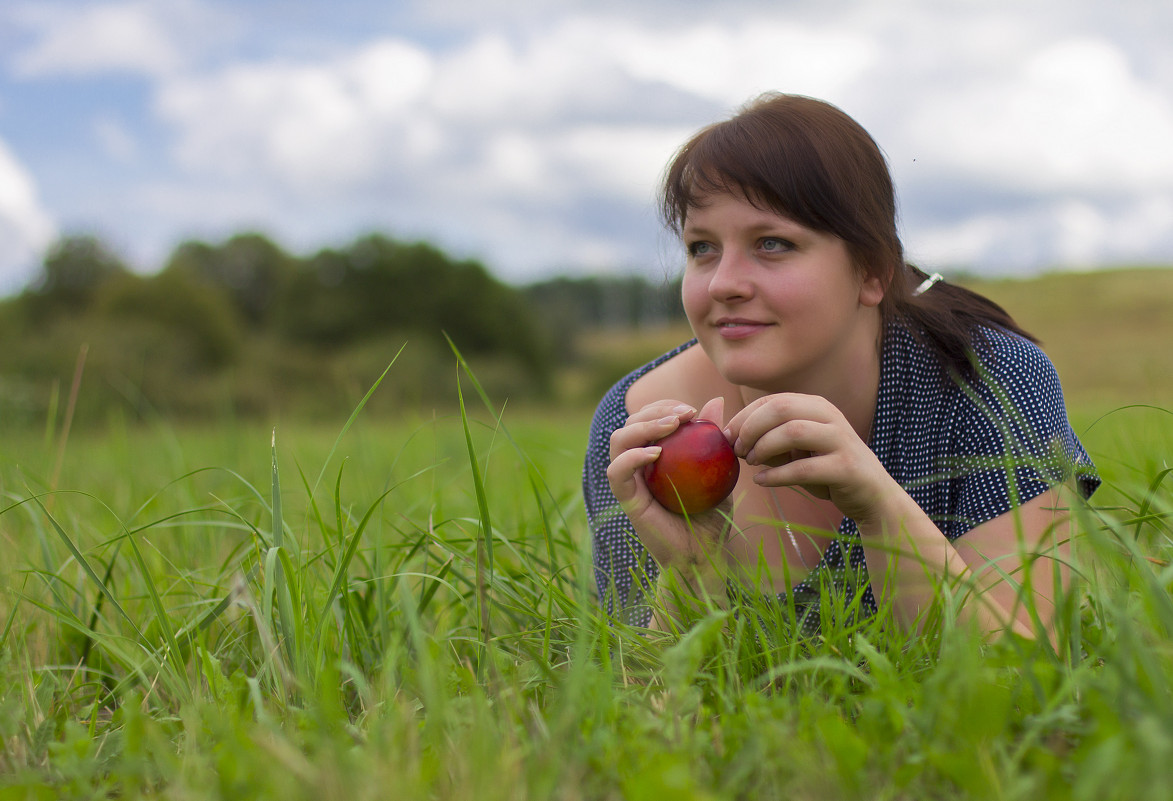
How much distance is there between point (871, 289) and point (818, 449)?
72 centimetres

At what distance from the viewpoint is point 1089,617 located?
5.70 ft

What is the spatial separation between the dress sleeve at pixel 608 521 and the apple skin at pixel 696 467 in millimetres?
418

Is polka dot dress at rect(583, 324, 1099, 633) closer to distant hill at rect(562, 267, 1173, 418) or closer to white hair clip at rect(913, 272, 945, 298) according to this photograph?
white hair clip at rect(913, 272, 945, 298)

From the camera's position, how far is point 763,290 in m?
2.01

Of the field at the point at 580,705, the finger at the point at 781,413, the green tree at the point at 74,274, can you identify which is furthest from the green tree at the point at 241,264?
the finger at the point at 781,413

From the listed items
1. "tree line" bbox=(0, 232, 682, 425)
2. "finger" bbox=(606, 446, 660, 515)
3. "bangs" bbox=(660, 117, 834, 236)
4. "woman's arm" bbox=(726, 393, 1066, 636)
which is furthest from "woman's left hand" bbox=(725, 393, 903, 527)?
"tree line" bbox=(0, 232, 682, 425)

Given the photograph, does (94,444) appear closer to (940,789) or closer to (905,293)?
(905,293)

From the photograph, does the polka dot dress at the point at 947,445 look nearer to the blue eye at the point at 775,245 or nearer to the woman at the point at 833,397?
the woman at the point at 833,397

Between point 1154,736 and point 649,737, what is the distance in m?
0.59

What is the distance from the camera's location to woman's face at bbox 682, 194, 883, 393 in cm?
201

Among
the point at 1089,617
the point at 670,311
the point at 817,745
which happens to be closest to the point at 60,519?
the point at 670,311

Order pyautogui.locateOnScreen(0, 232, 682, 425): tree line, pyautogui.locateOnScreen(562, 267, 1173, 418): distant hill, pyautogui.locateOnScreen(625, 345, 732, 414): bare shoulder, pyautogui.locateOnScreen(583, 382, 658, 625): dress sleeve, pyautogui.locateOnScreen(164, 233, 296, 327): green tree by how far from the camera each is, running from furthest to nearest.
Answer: pyautogui.locateOnScreen(164, 233, 296, 327): green tree, pyautogui.locateOnScreen(562, 267, 1173, 418): distant hill, pyautogui.locateOnScreen(0, 232, 682, 425): tree line, pyautogui.locateOnScreen(625, 345, 732, 414): bare shoulder, pyautogui.locateOnScreen(583, 382, 658, 625): dress sleeve

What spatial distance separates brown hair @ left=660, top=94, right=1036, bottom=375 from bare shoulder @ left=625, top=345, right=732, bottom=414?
434 millimetres

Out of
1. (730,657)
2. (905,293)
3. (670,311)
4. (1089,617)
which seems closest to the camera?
(730,657)
